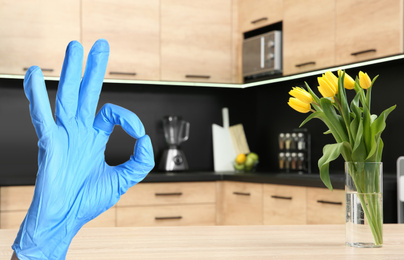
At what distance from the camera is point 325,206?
114 inches

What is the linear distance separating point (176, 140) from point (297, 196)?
3.75 feet

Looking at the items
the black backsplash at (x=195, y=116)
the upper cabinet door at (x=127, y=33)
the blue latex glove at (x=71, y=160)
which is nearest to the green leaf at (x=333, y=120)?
the blue latex glove at (x=71, y=160)

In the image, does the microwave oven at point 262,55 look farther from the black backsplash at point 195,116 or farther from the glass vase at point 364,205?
the glass vase at point 364,205

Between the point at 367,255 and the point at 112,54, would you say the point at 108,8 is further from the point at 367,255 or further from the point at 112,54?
the point at 367,255

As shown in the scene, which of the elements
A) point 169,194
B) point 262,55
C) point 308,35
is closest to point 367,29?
point 308,35

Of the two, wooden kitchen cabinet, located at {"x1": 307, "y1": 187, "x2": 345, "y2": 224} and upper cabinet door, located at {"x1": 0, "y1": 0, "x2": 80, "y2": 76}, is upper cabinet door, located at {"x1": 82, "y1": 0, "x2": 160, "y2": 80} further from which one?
wooden kitchen cabinet, located at {"x1": 307, "y1": 187, "x2": 345, "y2": 224}

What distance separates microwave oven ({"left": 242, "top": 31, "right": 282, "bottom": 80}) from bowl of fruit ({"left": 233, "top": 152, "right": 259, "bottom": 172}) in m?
0.52

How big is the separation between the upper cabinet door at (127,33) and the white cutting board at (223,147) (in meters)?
0.69

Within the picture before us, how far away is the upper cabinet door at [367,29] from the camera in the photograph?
8.94 feet

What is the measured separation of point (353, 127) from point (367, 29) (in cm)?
190

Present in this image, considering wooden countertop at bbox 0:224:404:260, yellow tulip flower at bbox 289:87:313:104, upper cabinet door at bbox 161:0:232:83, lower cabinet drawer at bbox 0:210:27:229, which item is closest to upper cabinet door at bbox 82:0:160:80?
upper cabinet door at bbox 161:0:232:83

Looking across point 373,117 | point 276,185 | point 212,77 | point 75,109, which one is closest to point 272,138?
point 212,77

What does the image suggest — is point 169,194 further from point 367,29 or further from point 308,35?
point 367,29

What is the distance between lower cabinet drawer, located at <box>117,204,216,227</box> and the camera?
11.0ft
